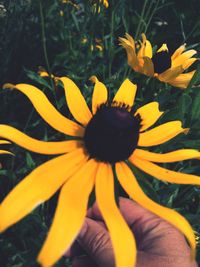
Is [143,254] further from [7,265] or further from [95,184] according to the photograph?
[7,265]

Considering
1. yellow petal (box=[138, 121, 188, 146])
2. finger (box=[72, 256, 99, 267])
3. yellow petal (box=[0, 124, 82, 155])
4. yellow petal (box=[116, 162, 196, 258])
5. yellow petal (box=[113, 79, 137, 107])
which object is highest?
yellow petal (box=[113, 79, 137, 107])

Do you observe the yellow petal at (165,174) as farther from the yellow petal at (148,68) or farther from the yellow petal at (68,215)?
the yellow petal at (148,68)

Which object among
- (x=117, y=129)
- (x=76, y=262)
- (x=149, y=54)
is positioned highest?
(x=149, y=54)

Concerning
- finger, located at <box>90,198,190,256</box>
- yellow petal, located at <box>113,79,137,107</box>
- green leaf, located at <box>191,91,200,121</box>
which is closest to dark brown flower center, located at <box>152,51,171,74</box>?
green leaf, located at <box>191,91,200,121</box>

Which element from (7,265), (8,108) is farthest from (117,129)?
(8,108)

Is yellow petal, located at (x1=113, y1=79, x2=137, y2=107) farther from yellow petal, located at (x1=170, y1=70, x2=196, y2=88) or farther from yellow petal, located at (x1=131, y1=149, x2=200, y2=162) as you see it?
yellow petal, located at (x1=170, y1=70, x2=196, y2=88)

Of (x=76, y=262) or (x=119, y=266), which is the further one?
(x=76, y=262)
